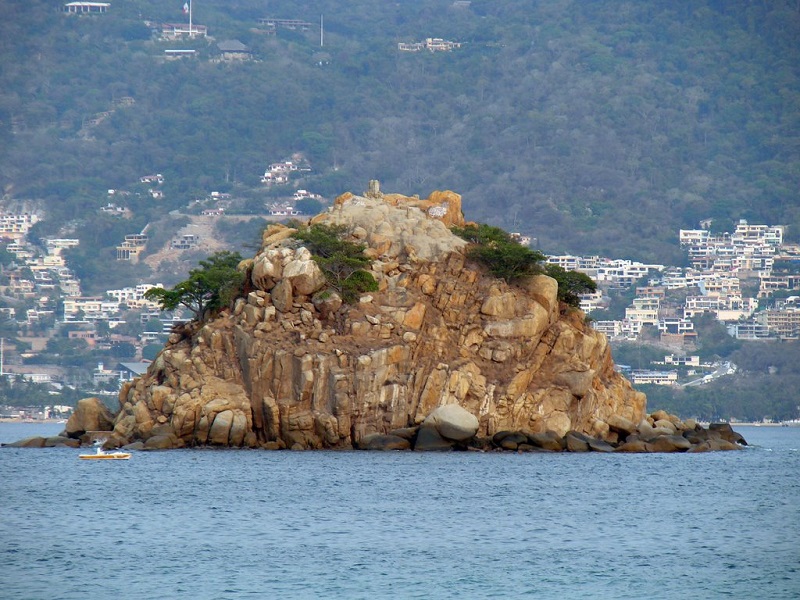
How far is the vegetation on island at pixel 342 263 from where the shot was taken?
80250 mm

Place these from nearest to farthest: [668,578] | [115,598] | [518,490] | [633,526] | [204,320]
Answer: [115,598], [668,578], [633,526], [518,490], [204,320]

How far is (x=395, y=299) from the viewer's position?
3182 inches

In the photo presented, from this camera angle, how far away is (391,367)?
3049 inches

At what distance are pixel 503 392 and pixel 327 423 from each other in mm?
8119

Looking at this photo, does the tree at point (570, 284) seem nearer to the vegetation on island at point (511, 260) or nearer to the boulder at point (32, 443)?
the vegetation on island at point (511, 260)

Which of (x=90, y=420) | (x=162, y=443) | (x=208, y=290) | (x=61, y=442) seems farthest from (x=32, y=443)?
(x=162, y=443)

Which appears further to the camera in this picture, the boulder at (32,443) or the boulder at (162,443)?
the boulder at (32,443)

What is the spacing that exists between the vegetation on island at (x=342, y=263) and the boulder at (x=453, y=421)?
7.33m

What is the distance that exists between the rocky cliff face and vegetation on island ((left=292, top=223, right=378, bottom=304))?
1.64ft

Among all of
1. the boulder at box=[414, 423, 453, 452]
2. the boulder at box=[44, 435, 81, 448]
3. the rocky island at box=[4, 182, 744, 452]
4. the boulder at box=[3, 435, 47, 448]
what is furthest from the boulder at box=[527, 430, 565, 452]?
the boulder at box=[3, 435, 47, 448]

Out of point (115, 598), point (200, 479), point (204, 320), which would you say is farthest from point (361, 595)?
point (204, 320)

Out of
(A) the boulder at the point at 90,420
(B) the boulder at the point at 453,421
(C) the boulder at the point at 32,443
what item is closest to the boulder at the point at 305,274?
(B) the boulder at the point at 453,421

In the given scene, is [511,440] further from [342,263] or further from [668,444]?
[342,263]

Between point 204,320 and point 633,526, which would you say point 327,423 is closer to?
point 204,320
